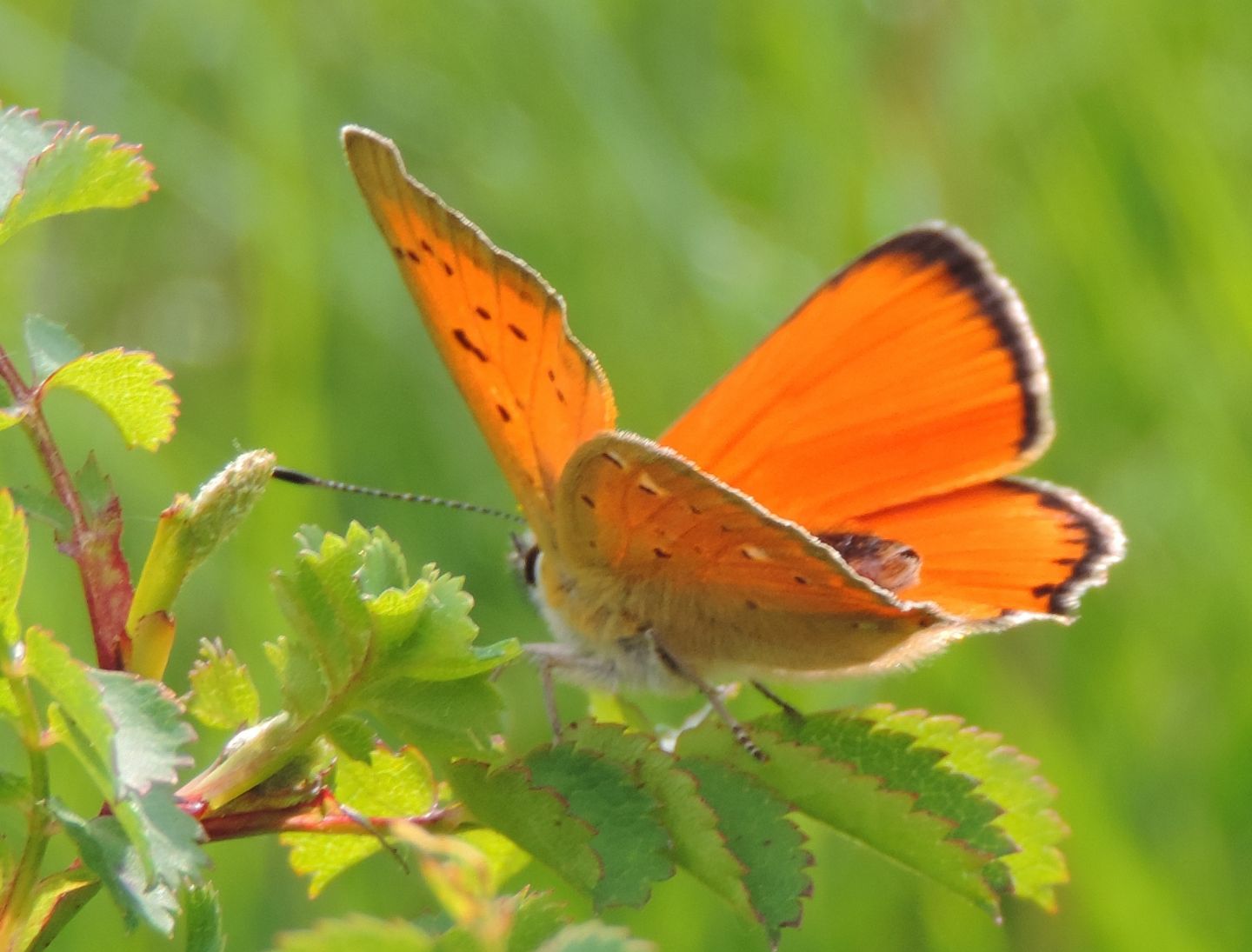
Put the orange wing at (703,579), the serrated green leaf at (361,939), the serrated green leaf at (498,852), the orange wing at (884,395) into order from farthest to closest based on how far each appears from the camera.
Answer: the orange wing at (884,395), the orange wing at (703,579), the serrated green leaf at (498,852), the serrated green leaf at (361,939)

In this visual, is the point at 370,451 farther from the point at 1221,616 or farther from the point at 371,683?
the point at 371,683

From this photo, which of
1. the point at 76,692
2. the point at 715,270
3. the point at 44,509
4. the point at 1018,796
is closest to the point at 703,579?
the point at 1018,796

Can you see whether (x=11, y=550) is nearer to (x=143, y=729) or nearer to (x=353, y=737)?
(x=143, y=729)

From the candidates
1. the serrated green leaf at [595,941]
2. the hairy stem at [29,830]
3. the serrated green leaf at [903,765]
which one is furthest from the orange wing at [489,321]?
the serrated green leaf at [595,941]

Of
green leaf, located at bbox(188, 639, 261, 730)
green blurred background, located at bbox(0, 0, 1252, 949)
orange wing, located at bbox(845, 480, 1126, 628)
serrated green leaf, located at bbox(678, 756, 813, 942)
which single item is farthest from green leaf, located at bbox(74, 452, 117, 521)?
green blurred background, located at bbox(0, 0, 1252, 949)

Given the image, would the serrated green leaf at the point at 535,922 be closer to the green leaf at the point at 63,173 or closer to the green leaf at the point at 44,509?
the green leaf at the point at 44,509

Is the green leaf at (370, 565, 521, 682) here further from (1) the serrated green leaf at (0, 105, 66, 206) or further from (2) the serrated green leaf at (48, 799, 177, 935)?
(1) the serrated green leaf at (0, 105, 66, 206)

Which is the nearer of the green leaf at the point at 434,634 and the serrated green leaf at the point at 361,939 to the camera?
the serrated green leaf at the point at 361,939
